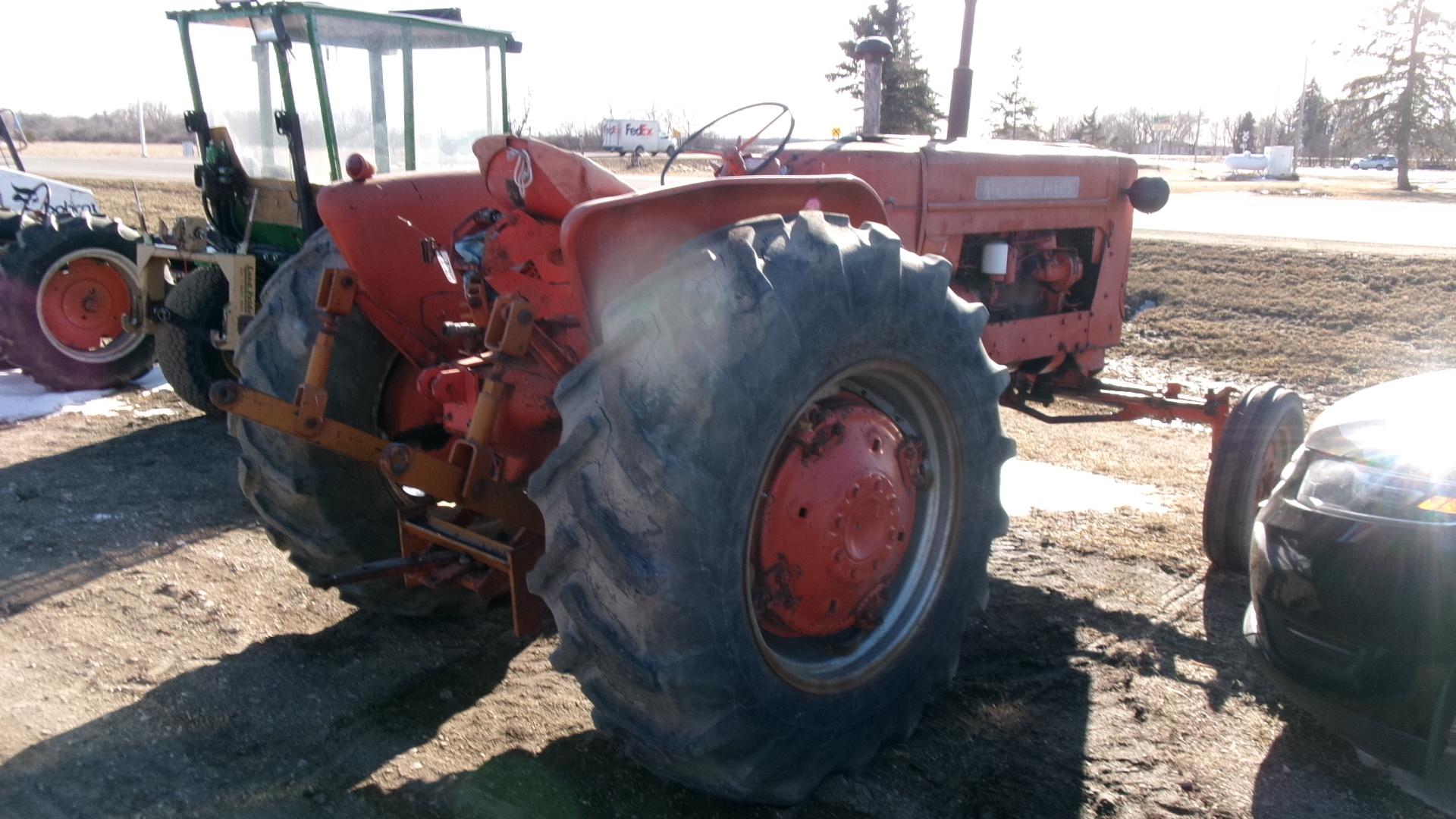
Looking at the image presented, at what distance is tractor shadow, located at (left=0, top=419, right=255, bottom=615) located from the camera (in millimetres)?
4504

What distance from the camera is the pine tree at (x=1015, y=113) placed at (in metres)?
40.4

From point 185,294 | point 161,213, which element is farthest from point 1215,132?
point 185,294

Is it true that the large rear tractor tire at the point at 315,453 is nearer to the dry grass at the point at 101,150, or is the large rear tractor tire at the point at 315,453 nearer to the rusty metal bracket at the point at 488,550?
the rusty metal bracket at the point at 488,550

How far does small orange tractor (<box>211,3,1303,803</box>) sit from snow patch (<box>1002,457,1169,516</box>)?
2095 millimetres

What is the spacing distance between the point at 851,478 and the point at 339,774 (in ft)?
5.36

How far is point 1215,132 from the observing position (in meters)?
96.9

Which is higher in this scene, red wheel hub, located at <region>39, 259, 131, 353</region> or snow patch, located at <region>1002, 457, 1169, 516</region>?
red wheel hub, located at <region>39, 259, 131, 353</region>

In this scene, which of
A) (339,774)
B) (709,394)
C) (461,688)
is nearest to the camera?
(709,394)

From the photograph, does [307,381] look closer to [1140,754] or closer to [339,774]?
[339,774]

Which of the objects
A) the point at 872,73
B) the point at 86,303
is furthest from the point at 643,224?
the point at 86,303

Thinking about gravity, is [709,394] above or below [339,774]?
above

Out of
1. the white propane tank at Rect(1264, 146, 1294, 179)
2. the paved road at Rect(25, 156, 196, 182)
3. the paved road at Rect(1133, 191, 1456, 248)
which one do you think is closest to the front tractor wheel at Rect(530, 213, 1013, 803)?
the paved road at Rect(1133, 191, 1456, 248)

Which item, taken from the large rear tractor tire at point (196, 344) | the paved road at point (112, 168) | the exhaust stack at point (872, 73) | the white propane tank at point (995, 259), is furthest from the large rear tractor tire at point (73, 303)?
the paved road at point (112, 168)

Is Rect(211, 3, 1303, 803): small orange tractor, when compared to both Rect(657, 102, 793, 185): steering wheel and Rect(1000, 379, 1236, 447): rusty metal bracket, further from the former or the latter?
Rect(1000, 379, 1236, 447): rusty metal bracket
